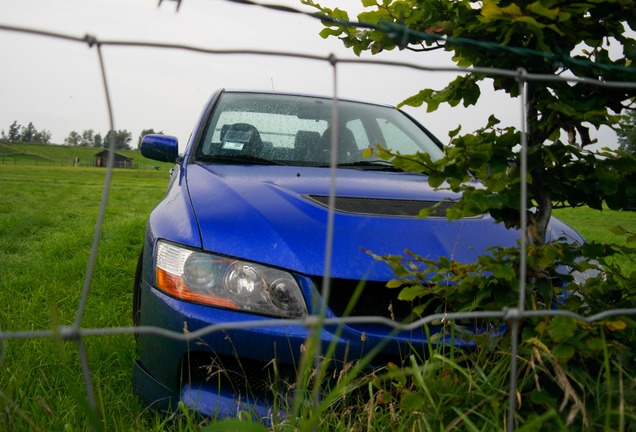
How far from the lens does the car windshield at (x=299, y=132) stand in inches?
118

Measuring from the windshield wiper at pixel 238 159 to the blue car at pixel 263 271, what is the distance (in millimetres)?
283

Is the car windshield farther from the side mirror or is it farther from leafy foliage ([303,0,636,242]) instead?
leafy foliage ([303,0,636,242])

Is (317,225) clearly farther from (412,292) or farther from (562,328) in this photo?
(562,328)

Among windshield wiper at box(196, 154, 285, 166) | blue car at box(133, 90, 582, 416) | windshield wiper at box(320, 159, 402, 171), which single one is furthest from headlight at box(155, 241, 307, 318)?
windshield wiper at box(320, 159, 402, 171)

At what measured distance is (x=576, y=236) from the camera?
2770 mm

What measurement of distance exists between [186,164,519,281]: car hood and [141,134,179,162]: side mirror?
2.13ft

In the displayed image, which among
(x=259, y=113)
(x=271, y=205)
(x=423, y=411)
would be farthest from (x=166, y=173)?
(x=423, y=411)

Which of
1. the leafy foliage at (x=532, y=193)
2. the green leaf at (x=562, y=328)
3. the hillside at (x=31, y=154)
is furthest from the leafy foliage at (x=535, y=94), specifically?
the hillside at (x=31, y=154)

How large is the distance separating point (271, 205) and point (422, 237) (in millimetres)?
539

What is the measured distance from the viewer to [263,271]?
6.32 feet

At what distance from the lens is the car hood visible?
1.97 m

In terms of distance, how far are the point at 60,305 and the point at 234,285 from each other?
2.00 metres

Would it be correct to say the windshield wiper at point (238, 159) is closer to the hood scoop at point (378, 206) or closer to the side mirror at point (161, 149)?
the side mirror at point (161, 149)

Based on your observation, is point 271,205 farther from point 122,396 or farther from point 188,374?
point 122,396
